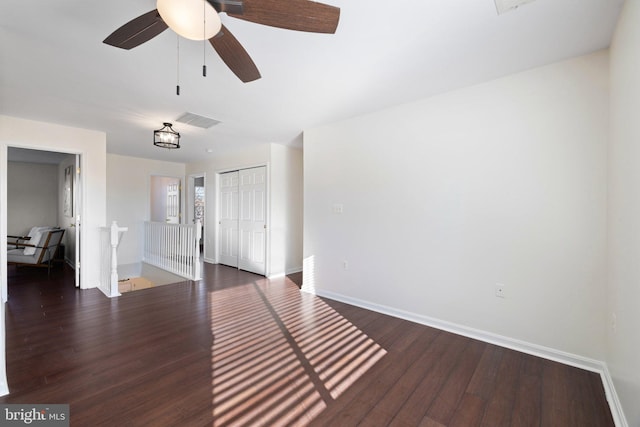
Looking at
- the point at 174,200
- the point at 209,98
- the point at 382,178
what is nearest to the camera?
the point at 209,98

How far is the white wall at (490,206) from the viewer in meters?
2.21

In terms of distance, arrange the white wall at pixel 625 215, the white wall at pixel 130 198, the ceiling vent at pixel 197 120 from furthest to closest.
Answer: the white wall at pixel 130 198 → the ceiling vent at pixel 197 120 → the white wall at pixel 625 215

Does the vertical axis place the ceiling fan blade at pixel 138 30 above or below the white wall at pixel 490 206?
above

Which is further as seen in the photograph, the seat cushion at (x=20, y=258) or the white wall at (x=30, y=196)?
the white wall at (x=30, y=196)

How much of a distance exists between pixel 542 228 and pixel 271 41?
2668mm

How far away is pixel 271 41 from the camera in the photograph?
2.03m

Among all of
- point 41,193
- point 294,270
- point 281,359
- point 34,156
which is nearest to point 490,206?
point 281,359

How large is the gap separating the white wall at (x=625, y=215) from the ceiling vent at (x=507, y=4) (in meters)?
0.53

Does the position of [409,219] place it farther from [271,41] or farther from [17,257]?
[17,257]

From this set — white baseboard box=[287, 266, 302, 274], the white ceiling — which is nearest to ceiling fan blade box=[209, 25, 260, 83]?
the white ceiling

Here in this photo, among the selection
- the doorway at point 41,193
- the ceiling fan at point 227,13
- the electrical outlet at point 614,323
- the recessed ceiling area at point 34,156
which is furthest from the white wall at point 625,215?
the recessed ceiling area at point 34,156

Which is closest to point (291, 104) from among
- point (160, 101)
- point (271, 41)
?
point (271, 41)

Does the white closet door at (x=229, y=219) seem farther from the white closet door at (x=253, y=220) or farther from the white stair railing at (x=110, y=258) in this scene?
the white stair railing at (x=110, y=258)

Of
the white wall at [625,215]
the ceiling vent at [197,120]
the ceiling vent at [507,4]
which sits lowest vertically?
the white wall at [625,215]
